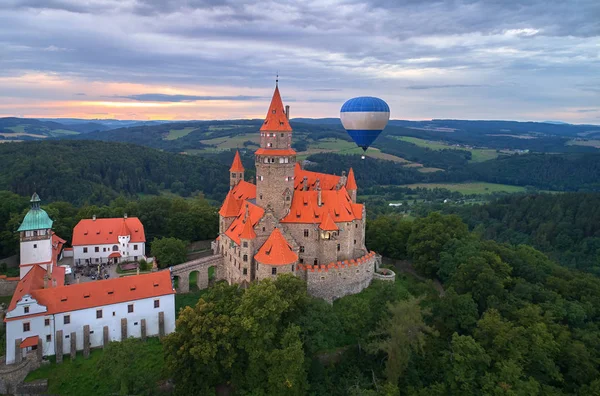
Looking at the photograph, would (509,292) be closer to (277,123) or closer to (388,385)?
(388,385)

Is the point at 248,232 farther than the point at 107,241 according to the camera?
No

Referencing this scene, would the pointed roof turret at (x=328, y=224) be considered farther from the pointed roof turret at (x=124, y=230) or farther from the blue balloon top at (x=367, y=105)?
the pointed roof turret at (x=124, y=230)

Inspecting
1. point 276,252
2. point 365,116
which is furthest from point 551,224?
point 276,252

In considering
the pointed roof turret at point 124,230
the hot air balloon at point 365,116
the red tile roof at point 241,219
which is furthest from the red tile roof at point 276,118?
the pointed roof turret at point 124,230

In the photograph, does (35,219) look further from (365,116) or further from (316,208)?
(365,116)

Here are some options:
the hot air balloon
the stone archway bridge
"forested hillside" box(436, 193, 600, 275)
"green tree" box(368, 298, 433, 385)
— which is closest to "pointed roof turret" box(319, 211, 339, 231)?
the hot air balloon

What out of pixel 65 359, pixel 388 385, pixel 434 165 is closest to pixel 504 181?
pixel 434 165
